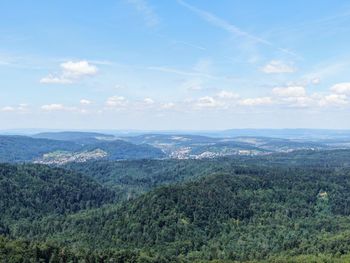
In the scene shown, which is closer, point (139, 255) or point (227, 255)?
point (139, 255)

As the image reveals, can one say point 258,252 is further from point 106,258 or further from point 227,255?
point 106,258

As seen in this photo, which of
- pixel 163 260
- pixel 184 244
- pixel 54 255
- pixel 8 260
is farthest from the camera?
pixel 184 244

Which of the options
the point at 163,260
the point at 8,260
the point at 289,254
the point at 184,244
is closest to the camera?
Answer: the point at 8,260

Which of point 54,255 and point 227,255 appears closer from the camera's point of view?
point 54,255

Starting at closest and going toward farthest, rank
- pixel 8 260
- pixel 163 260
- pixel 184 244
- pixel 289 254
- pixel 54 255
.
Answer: pixel 8 260 < pixel 54 255 < pixel 163 260 < pixel 289 254 < pixel 184 244

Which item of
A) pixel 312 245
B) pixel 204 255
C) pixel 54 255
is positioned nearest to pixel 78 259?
pixel 54 255

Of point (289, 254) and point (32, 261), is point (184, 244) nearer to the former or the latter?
point (289, 254)

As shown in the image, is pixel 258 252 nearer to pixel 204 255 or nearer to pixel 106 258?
pixel 204 255

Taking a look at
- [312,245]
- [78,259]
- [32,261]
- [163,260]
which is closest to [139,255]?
[163,260]
